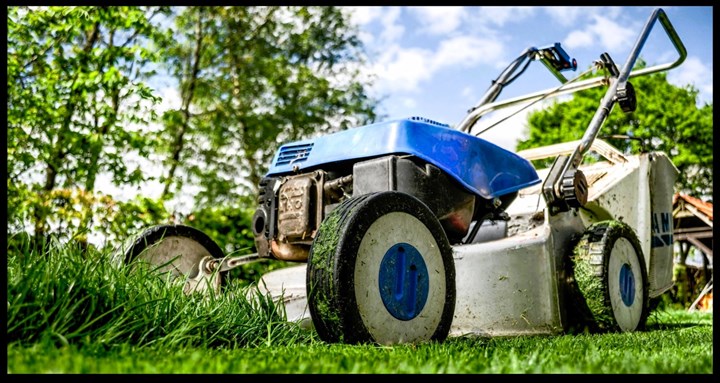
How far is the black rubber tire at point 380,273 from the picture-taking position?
7.89ft

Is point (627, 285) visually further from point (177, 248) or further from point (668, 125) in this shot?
point (668, 125)

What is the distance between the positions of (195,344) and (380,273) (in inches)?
26.0

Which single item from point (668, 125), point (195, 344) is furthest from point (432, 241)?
point (668, 125)

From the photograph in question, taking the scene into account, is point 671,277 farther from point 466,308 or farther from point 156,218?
point 156,218

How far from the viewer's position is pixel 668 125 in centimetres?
2300

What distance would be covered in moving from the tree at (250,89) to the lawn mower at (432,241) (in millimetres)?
11645

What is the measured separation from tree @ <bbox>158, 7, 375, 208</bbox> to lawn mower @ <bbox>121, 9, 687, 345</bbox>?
11.6 meters

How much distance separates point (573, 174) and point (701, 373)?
1976 mm

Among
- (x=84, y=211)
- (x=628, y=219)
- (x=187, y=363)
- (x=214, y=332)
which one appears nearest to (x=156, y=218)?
(x=84, y=211)

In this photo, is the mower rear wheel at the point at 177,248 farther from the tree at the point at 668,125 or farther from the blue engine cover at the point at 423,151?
the tree at the point at 668,125

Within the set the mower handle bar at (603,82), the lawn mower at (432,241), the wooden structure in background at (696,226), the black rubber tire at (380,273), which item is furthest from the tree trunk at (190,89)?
the black rubber tire at (380,273)

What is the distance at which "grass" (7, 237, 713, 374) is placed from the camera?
178 centimetres

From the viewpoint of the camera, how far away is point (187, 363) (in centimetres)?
175
